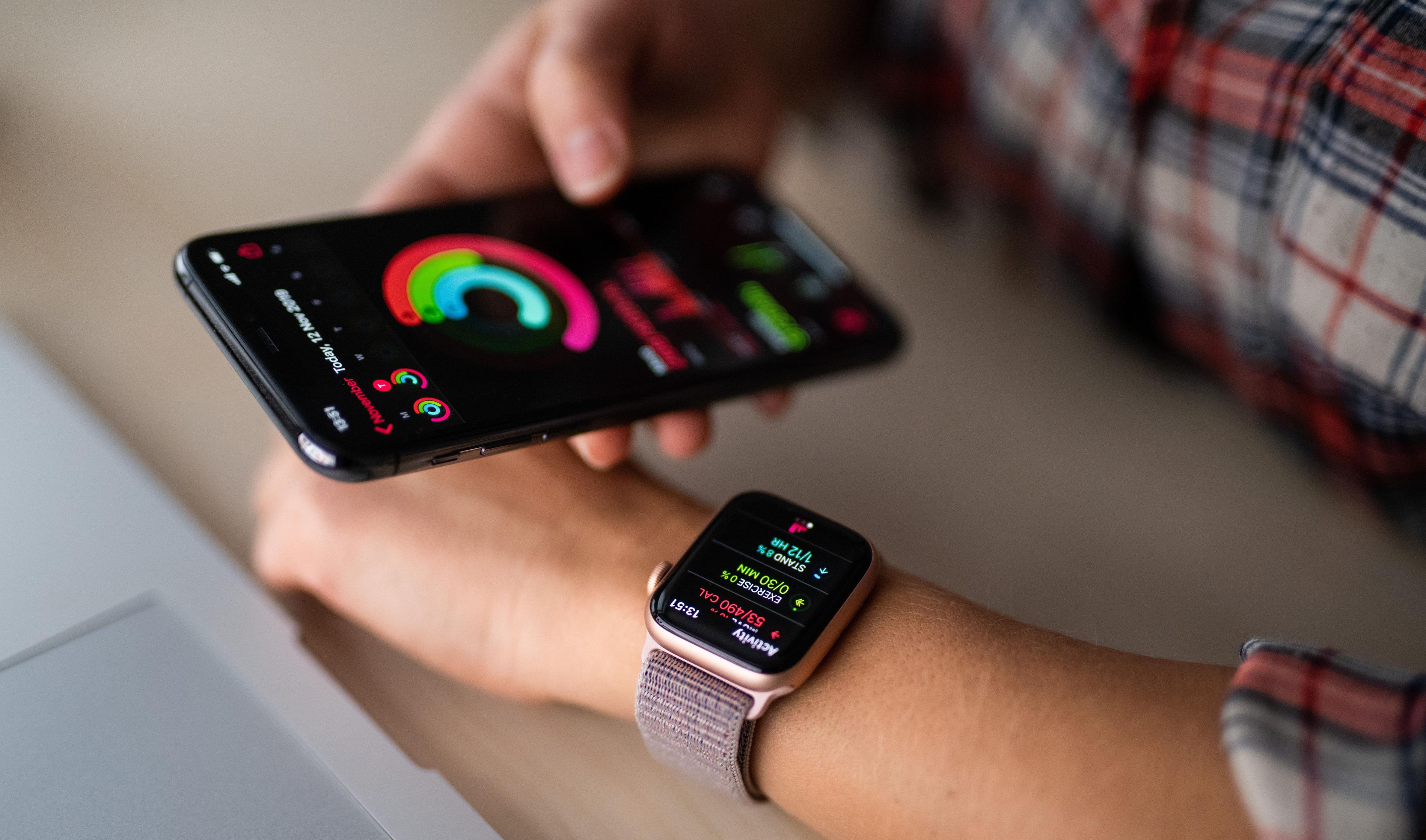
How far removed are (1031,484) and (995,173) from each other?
29cm

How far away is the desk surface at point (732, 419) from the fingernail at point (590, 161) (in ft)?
0.53

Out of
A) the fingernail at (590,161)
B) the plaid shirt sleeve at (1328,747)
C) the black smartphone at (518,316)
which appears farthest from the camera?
the fingernail at (590,161)

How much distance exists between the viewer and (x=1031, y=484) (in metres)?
0.56

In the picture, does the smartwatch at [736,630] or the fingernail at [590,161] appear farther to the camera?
the fingernail at [590,161]

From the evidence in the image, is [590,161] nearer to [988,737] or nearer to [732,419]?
[732,419]

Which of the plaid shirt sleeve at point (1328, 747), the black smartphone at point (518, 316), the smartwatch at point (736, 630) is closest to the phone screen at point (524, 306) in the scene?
the black smartphone at point (518, 316)

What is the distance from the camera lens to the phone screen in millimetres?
407

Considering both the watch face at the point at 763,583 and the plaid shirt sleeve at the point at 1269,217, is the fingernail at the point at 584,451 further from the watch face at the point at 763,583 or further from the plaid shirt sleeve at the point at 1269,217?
the plaid shirt sleeve at the point at 1269,217

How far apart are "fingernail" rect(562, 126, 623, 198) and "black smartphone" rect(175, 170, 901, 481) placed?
0.02 m

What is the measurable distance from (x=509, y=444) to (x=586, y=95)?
0.27 meters

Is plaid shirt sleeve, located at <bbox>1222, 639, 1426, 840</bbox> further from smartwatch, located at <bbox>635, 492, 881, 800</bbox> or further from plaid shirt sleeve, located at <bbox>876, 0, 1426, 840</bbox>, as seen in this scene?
smartwatch, located at <bbox>635, 492, 881, 800</bbox>

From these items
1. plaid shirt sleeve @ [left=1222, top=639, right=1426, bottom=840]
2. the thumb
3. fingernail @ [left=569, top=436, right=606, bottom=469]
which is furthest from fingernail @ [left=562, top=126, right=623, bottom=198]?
plaid shirt sleeve @ [left=1222, top=639, right=1426, bottom=840]

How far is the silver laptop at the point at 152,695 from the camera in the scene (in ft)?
1.14

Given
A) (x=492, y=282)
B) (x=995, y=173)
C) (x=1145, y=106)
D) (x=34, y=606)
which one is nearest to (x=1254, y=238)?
(x=1145, y=106)
